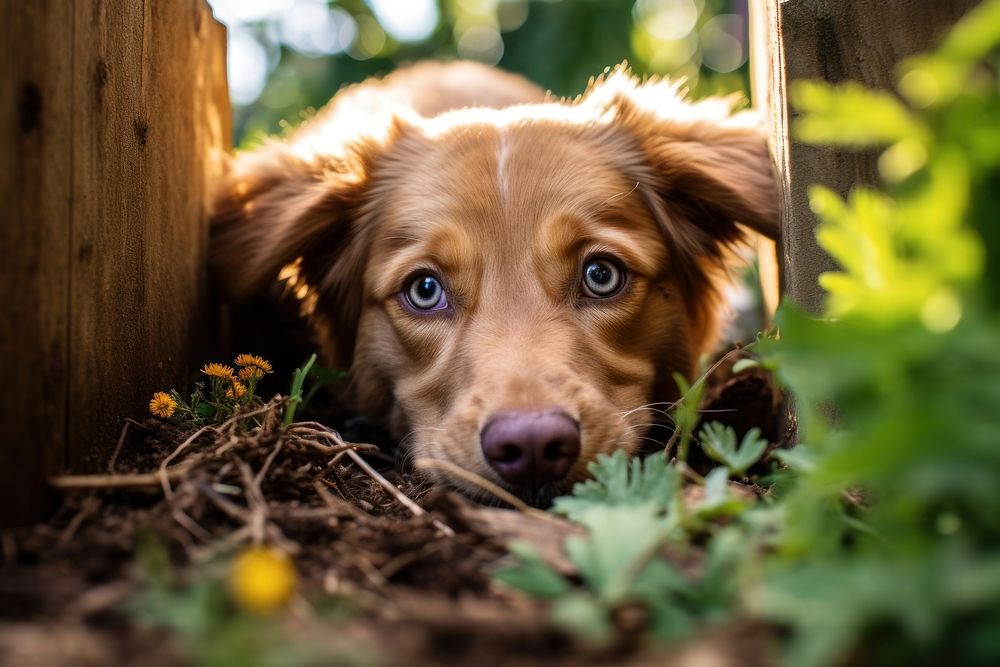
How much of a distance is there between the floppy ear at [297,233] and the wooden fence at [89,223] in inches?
10.8

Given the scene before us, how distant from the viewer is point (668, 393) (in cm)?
346

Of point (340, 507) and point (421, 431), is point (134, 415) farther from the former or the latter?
point (421, 431)

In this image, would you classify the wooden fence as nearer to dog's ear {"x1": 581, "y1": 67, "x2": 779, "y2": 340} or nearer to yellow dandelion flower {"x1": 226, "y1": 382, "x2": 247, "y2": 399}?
yellow dandelion flower {"x1": 226, "y1": 382, "x2": 247, "y2": 399}

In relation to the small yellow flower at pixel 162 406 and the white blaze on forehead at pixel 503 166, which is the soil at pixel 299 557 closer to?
the small yellow flower at pixel 162 406

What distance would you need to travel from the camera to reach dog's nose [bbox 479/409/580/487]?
2.37 m

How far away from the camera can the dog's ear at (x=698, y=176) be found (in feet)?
10.6

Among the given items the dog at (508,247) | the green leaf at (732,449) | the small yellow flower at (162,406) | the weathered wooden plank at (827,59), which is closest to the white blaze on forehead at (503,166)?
the dog at (508,247)

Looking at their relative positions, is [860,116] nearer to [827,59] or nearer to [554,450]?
[554,450]

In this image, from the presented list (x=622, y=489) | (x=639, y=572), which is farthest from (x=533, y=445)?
(x=639, y=572)

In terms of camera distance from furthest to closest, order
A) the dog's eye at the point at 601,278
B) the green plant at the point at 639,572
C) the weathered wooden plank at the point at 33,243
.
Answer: the dog's eye at the point at 601,278 → the weathered wooden plank at the point at 33,243 → the green plant at the point at 639,572

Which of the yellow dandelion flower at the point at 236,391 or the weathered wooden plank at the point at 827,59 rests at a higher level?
the weathered wooden plank at the point at 827,59

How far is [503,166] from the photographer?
323 cm

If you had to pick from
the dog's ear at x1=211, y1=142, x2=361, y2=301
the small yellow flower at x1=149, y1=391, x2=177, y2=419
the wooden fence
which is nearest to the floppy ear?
the dog's ear at x1=211, y1=142, x2=361, y2=301

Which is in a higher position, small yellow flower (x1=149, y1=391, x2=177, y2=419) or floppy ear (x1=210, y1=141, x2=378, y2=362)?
floppy ear (x1=210, y1=141, x2=378, y2=362)
